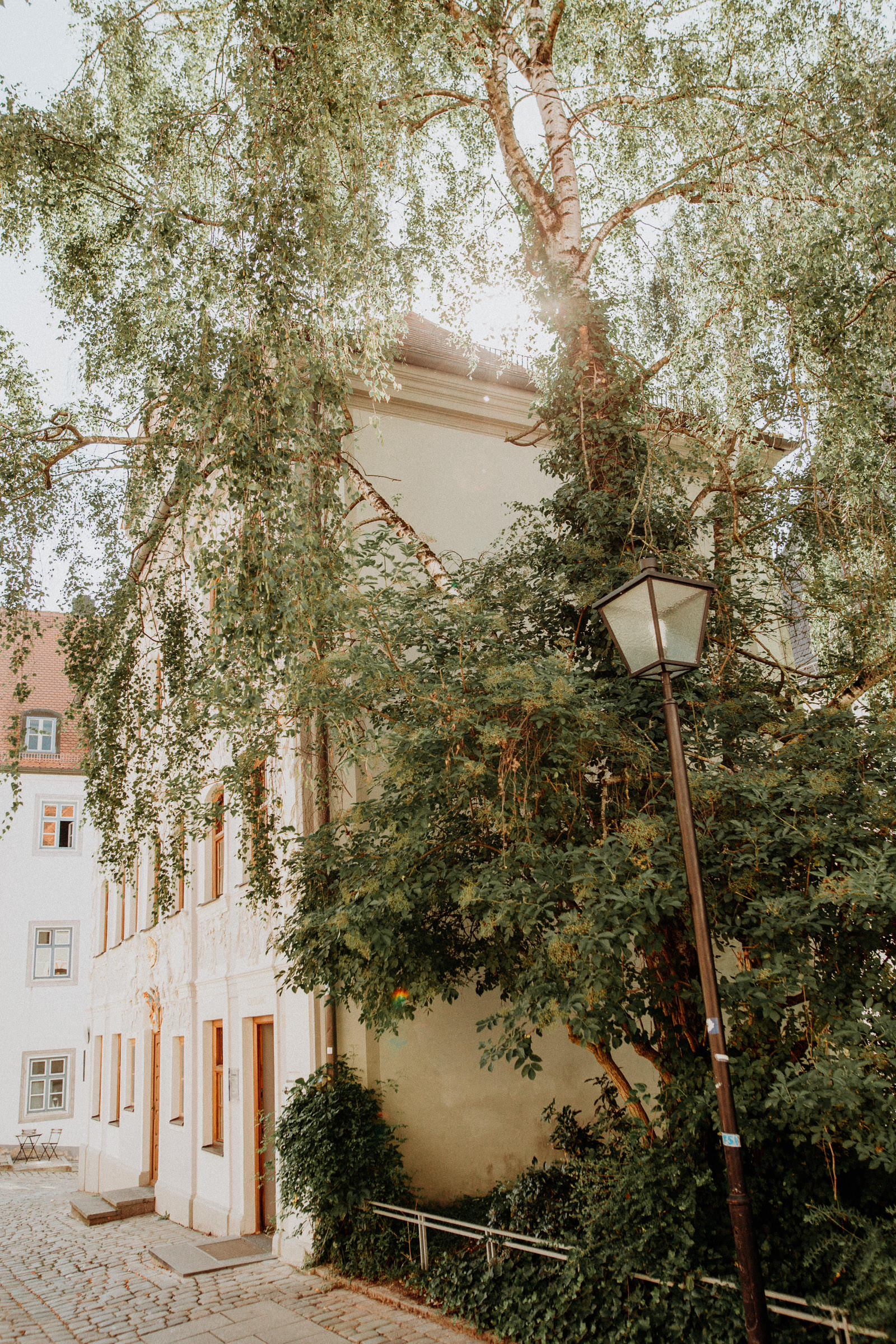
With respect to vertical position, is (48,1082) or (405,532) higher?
(405,532)

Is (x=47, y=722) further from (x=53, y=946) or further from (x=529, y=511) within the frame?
(x=529, y=511)

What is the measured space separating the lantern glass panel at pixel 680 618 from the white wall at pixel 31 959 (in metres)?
22.2

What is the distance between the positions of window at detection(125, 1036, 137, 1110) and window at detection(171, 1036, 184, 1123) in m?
2.80

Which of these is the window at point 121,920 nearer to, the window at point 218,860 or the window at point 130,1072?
the window at point 130,1072

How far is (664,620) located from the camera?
5348mm

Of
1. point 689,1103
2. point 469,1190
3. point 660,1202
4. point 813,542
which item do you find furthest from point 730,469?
point 469,1190

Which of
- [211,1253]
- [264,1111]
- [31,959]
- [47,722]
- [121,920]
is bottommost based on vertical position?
[211,1253]

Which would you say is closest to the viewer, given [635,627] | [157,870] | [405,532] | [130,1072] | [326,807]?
[635,627]

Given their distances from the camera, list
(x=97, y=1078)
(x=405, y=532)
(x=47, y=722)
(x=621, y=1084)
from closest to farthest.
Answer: (x=621, y=1084) < (x=405, y=532) < (x=97, y=1078) < (x=47, y=722)

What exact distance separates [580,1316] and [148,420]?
8027mm

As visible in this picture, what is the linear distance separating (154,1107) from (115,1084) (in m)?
3.38

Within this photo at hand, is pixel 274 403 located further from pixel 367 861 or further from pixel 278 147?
pixel 367 861

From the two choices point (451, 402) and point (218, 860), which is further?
point (218, 860)

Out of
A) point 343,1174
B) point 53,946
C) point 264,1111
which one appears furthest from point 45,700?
point 343,1174
